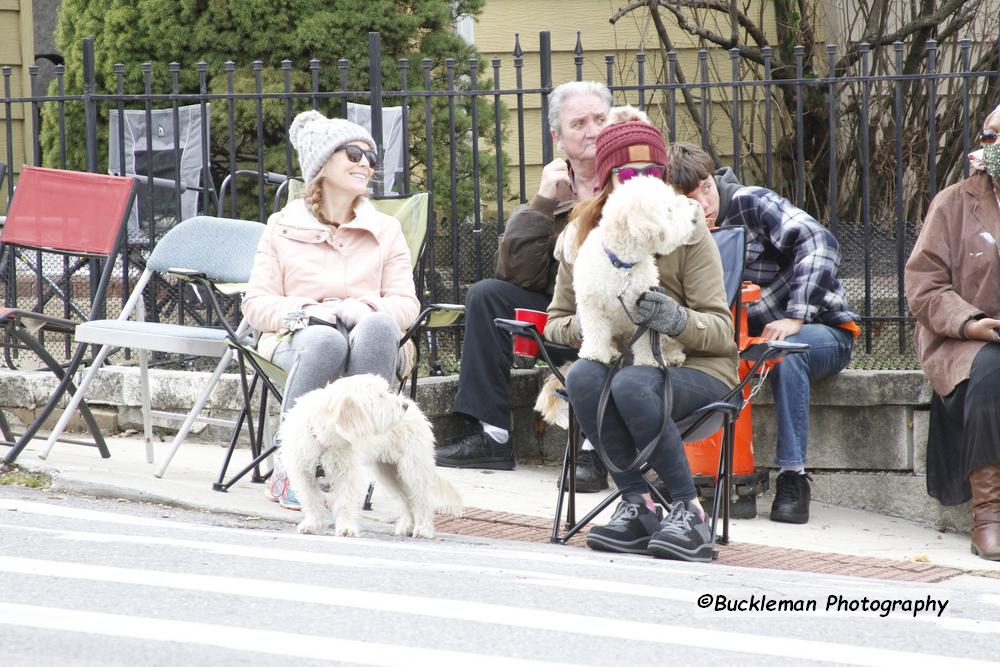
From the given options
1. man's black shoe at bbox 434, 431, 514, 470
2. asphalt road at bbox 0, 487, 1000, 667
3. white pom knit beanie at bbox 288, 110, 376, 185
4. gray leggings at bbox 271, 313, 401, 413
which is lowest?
asphalt road at bbox 0, 487, 1000, 667

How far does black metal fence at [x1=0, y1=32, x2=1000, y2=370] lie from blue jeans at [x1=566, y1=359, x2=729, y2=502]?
6.68 feet

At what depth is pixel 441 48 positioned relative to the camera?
9227 mm

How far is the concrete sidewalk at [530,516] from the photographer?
5.30 metres

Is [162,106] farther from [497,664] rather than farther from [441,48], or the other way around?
[497,664]

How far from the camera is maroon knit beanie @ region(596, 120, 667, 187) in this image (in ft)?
16.7

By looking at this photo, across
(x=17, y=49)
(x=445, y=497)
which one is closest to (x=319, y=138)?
(x=445, y=497)

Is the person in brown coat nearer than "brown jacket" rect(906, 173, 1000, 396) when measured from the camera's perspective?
Yes

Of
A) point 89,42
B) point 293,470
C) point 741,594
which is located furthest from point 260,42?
point 741,594

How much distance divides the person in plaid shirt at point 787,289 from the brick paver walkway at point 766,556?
589 millimetres

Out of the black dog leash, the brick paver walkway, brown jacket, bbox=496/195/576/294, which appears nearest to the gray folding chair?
brown jacket, bbox=496/195/576/294

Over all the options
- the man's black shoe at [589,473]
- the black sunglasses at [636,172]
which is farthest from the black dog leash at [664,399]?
the man's black shoe at [589,473]

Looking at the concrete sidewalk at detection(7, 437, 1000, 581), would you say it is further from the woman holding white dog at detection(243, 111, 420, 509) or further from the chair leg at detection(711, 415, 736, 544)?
the woman holding white dog at detection(243, 111, 420, 509)

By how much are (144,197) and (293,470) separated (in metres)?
4.33

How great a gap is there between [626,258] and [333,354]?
124 cm
